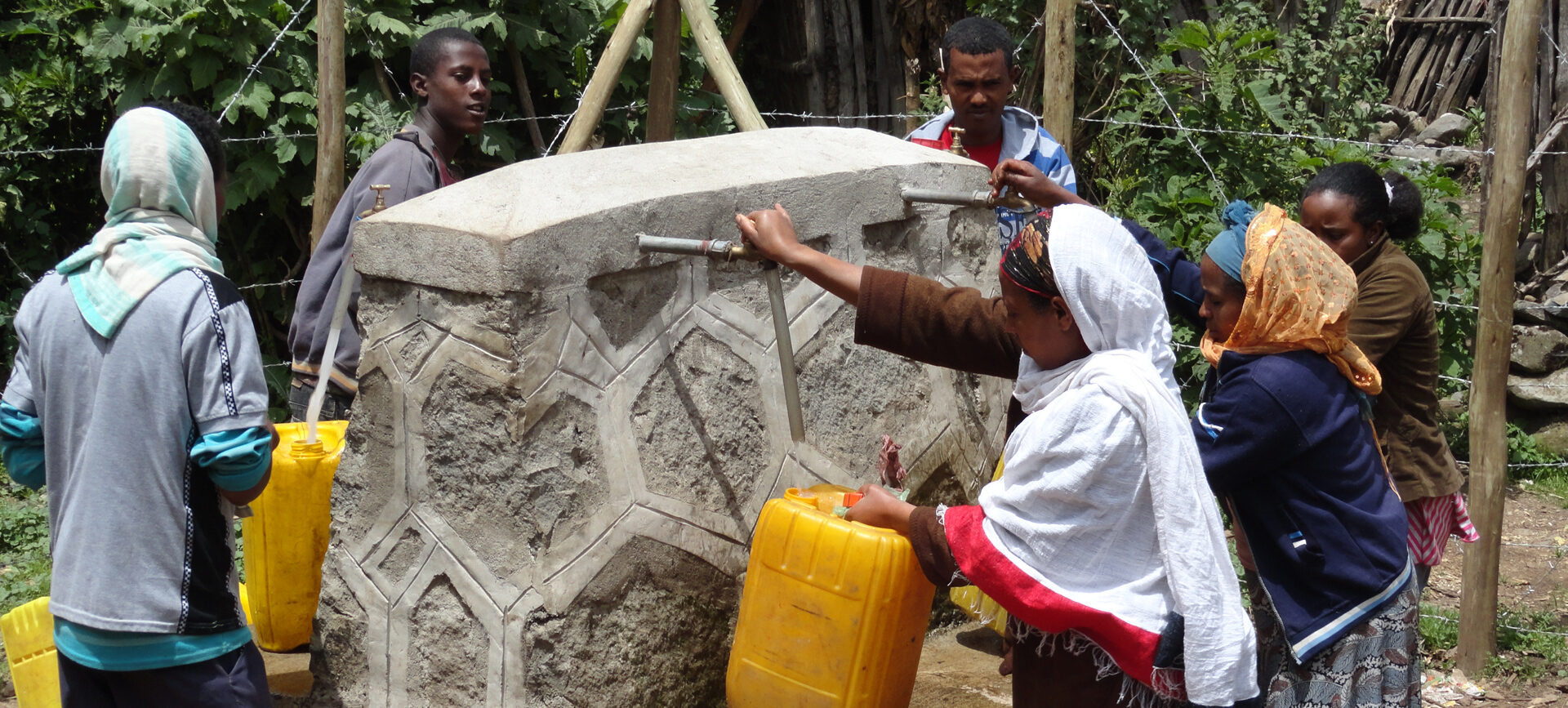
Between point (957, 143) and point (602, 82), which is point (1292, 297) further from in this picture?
point (602, 82)

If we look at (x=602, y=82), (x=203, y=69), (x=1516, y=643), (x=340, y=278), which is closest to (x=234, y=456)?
(x=340, y=278)

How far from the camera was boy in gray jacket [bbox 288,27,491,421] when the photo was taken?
3340 millimetres

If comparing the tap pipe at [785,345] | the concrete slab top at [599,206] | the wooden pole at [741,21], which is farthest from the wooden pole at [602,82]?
the wooden pole at [741,21]

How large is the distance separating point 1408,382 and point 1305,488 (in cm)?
88

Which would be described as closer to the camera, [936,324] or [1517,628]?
[936,324]

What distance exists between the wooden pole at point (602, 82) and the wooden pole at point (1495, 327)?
2720 mm

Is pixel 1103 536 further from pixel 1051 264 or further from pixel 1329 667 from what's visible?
pixel 1329 667

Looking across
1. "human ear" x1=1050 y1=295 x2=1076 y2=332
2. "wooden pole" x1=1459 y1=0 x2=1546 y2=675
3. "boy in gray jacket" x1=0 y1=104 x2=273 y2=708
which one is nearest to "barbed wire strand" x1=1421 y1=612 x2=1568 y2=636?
"wooden pole" x1=1459 y1=0 x2=1546 y2=675

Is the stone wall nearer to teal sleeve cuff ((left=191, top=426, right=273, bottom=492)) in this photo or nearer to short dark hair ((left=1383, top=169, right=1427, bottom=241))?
teal sleeve cuff ((left=191, top=426, right=273, bottom=492))

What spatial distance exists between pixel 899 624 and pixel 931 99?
483cm

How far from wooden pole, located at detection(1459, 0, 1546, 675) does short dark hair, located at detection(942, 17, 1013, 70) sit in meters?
1.39

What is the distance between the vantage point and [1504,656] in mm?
3938

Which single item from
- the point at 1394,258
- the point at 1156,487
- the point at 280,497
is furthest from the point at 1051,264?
the point at 280,497

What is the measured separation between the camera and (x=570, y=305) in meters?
2.58
